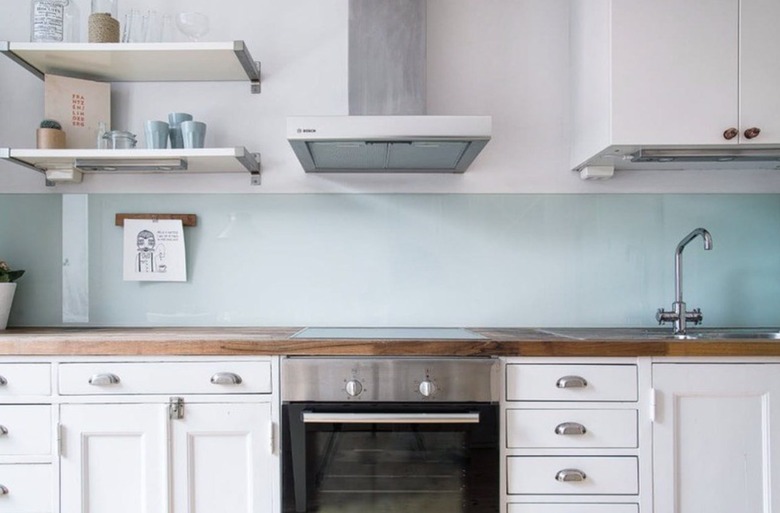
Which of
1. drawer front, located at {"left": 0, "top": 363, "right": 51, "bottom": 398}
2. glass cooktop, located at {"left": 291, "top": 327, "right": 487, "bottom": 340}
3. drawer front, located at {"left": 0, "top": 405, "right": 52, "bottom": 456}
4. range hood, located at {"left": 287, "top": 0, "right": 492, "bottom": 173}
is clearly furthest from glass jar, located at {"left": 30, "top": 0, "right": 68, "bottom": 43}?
glass cooktop, located at {"left": 291, "top": 327, "right": 487, "bottom": 340}

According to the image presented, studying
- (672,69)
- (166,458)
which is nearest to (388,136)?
(672,69)

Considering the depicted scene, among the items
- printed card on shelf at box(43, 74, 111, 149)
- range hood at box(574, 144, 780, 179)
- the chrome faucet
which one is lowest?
the chrome faucet

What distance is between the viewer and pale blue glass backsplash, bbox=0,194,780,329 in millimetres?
2332

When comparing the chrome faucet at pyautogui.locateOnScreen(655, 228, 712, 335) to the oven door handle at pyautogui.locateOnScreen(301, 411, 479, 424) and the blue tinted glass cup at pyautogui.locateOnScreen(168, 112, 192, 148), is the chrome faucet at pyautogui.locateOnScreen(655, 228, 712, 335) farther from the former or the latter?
the blue tinted glass cup at pyautogui.locateOnScreen(168, 112, 192, 148)

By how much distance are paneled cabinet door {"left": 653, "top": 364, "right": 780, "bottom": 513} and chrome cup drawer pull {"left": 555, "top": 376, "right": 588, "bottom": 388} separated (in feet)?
0.75

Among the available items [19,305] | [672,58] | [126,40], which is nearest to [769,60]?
[672,58]

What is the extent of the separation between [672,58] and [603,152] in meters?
0.37

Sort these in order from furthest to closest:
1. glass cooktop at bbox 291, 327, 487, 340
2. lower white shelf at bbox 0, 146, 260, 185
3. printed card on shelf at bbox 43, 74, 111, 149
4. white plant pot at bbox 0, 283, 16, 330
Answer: printed card on shelf at bbox 43, 74, 111, 149
white plant pot at bbox 0, 283, 16, 330
lower white shelf at bbox 0, 146, 260, 185
glass cooktop at bbox 291, 327, 487, 340

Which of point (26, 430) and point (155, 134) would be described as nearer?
point (26, 430)

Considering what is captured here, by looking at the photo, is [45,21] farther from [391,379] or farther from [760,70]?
[760,70]

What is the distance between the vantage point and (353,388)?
1.75m

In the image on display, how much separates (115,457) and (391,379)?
0.91 metres

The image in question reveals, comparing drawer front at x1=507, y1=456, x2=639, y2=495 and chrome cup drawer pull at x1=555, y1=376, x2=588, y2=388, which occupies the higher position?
chrome cup drawer pull at x1=555, y1=376, x2=588, y2=388

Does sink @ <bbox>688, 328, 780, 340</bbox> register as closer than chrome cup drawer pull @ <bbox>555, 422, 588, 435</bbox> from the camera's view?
No
